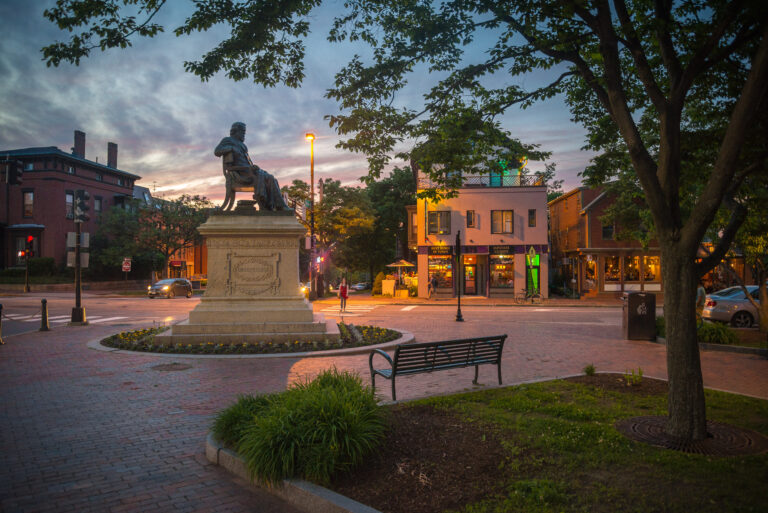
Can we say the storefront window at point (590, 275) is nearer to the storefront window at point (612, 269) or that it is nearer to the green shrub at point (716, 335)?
the storefront window at point (612, 269)

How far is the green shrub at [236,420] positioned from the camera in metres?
4.88

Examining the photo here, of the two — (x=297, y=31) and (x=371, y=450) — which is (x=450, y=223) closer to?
(x=297, y=31)

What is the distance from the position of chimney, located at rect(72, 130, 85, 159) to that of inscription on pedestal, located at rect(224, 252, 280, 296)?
46124mm

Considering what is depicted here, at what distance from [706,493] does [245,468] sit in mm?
3879

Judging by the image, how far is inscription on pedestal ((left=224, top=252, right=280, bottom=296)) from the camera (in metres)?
12.9

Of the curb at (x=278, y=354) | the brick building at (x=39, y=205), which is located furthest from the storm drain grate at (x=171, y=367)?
the brick building at (x=39, y=205)

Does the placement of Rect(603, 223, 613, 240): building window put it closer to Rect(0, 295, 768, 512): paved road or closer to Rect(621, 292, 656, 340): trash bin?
Rect(0, 295, 768, 512): paved road

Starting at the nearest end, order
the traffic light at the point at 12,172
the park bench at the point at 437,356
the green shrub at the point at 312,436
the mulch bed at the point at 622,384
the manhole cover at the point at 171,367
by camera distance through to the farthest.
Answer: the green shrub at the point at 312,436 < the park bench at the point at 437,356 < the mulch bed at the point at 622,384 < the manhole cover at the point at 171,367 < the traffic light at the point at 12,172

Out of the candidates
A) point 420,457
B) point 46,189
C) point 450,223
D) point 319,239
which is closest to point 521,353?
point 420,457

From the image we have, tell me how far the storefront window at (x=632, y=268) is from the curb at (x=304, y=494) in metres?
35.9

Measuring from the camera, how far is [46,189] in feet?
139

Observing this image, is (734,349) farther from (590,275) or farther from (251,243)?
(590,275)

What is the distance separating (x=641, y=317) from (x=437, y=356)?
910 cm

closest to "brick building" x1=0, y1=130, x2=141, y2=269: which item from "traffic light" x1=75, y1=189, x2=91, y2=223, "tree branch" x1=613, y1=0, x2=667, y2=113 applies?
"traffic light" x1=75, y1=189, x2=91, y2=223
